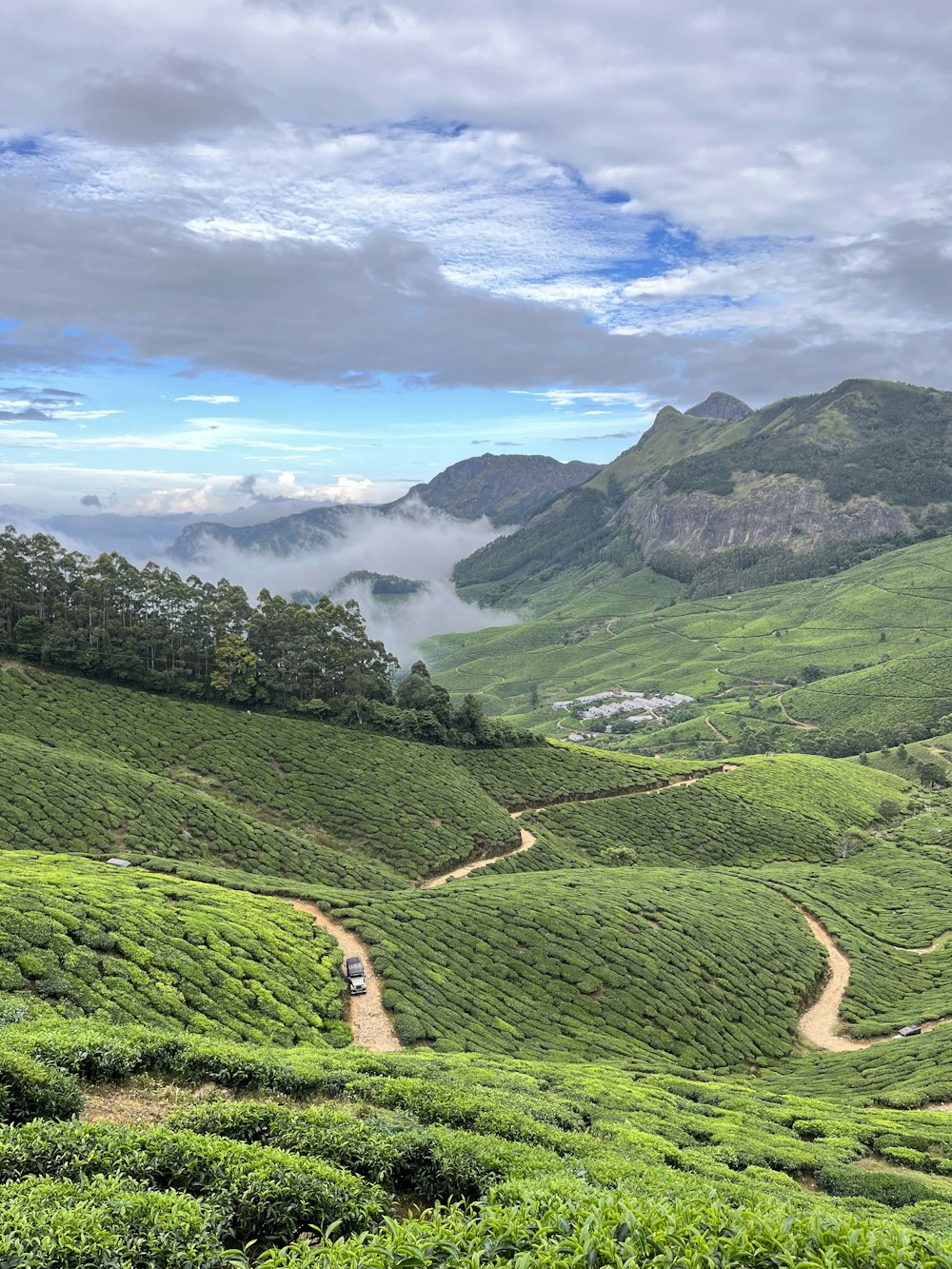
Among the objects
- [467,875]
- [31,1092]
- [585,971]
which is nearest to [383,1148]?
[31,1092]

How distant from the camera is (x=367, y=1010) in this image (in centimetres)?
3553

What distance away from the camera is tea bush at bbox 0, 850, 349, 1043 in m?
24.7

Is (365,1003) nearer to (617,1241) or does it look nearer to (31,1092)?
(31,1092)

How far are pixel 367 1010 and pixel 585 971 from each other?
1717 centimetres

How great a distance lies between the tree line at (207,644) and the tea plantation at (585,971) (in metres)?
39.3

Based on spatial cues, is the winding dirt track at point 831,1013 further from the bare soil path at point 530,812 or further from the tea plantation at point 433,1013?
the bare soil path at point 530,812

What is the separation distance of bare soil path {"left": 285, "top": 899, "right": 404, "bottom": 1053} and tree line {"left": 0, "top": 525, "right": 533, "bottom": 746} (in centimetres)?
4891

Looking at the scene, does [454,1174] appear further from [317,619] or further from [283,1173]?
[317,619]

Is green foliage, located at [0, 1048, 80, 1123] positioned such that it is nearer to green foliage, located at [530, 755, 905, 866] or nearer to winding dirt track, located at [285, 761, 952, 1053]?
winding dirt track, located at [285, 761, 952, 1053]

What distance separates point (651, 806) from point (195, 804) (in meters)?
55.7

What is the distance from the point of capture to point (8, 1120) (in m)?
14.1

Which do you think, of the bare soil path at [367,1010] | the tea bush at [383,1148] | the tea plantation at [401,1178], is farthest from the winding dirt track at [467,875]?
the tea bush at [383,1148]

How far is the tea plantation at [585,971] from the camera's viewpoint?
39.5 meters

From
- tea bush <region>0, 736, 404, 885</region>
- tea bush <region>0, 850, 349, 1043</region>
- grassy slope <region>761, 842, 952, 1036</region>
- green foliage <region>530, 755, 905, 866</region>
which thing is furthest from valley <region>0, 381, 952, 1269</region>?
green foliage <region>530, 755, 905, 866</region>
